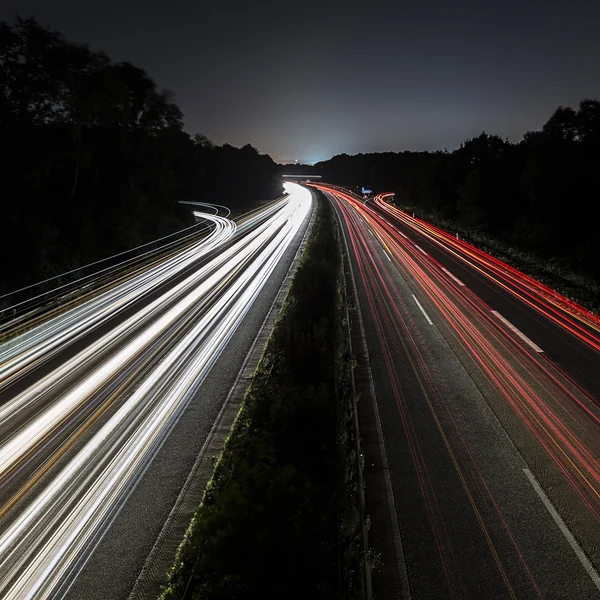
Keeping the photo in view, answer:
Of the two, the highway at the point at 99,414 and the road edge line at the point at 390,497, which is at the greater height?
the road edge line at the point at 390,497

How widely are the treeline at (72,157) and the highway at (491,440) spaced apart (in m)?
19.7

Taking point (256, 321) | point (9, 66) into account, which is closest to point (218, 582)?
point (256, 321)

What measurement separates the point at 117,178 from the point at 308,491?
35.5m

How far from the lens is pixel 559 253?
37.3 m

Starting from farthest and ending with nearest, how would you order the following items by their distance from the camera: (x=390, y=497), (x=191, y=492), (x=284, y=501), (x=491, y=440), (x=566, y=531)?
(x=491, y=440)
(x=191, y=492)
(x=390, y=497)
(x=284, y=501)
(x=566, y=531)

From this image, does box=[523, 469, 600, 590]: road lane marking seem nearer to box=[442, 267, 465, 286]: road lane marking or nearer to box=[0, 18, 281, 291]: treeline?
box=[442, 267, 465, 286]: road lane marking

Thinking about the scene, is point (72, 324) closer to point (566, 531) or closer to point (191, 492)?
point (191, 492)

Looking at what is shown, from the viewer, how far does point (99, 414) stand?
10.6 m

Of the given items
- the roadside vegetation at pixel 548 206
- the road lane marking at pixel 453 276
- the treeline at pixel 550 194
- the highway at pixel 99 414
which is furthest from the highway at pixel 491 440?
the treeline at pixel 550 194

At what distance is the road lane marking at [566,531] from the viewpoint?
6485mm

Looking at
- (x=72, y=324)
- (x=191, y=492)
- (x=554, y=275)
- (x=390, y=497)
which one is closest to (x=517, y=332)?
(x=390, y=497)

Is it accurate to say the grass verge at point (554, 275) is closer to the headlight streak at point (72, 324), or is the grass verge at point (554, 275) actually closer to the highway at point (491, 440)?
the highway at point (491, 440)

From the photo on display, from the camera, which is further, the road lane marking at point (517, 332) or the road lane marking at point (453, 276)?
the road lane marking at point (453, 276)

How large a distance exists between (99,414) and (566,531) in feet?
33.3
